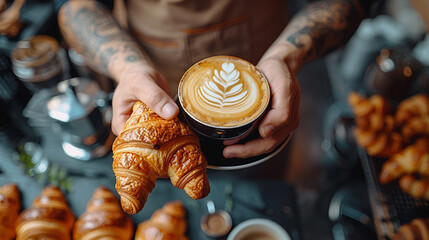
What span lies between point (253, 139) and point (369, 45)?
75.3 inches

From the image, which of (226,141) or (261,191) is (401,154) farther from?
(226,141)

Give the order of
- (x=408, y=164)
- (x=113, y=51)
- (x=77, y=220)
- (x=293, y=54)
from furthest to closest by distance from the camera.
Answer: (x=408, y=164) < (x=77, y=220) < (x=113, y=51) < (x=293, y=54)

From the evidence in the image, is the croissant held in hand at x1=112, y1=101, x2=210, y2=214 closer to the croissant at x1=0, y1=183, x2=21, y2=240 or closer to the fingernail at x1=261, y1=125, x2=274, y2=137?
the fingernail at x1=261, y1=125, x2=274, y2=137

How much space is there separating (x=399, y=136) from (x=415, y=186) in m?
0.40

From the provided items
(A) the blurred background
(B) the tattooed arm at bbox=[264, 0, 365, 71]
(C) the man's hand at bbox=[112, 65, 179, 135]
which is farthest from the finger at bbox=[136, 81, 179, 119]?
(B) the tattooed arm at bbox=[264, 0, 365, 71]

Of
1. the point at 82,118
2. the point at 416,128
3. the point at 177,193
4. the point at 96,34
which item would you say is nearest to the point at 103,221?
the point at 177,193

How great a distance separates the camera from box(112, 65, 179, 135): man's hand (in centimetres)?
81

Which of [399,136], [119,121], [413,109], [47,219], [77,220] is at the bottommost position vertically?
[77,220]

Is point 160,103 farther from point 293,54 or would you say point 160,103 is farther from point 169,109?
point 293,54

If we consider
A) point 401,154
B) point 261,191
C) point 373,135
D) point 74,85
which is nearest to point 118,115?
point 74,85

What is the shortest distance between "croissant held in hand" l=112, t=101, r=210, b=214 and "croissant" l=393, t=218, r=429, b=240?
128 cm

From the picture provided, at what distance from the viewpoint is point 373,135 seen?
1972mm

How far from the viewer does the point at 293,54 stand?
1.30 metres

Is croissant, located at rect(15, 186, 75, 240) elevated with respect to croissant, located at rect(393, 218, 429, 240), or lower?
lower
